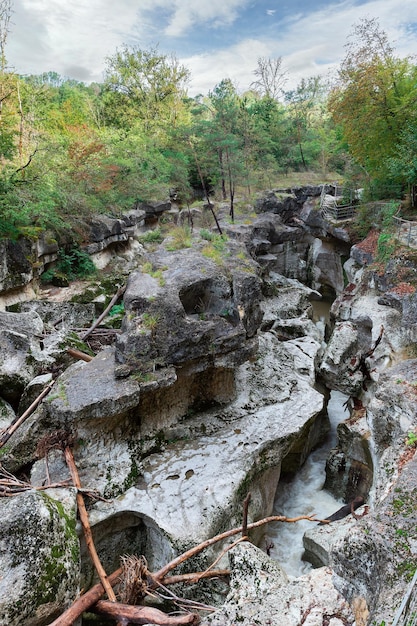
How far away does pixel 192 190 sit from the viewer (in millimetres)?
31281

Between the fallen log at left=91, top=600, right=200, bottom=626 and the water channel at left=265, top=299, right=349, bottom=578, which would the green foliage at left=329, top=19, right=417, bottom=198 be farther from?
the fallen log at left=91, top=600, right=200, bottom=626

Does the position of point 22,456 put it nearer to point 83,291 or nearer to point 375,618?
point 375,618

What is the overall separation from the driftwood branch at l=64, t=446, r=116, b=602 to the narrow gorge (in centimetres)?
19

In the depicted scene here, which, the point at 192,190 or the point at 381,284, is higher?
the point at 192,190

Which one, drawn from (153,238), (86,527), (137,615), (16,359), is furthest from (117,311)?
(137,615)

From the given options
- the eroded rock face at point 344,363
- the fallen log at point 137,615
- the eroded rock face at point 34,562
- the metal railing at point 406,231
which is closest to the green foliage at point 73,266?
the eroded rock face at point 344,363

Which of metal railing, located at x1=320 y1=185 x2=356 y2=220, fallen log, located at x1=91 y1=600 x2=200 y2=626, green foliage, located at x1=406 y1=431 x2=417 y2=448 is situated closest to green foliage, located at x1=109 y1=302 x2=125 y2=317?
fallen log, located at x1=91 y1=600 x2=200 y2=626

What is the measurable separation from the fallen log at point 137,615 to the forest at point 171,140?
36.6ft

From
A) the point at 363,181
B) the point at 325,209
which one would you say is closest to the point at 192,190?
the point at 325,209

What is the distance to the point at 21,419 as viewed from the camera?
7.87m

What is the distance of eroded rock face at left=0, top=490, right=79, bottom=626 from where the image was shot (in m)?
4.38

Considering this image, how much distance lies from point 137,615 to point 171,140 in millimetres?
A: 27460

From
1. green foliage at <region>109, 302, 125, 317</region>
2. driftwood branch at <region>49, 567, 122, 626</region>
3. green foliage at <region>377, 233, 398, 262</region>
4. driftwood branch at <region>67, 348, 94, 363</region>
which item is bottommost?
driftwood branch at <region>49, 567, 122, 626</region>

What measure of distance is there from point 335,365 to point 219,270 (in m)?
4.83
